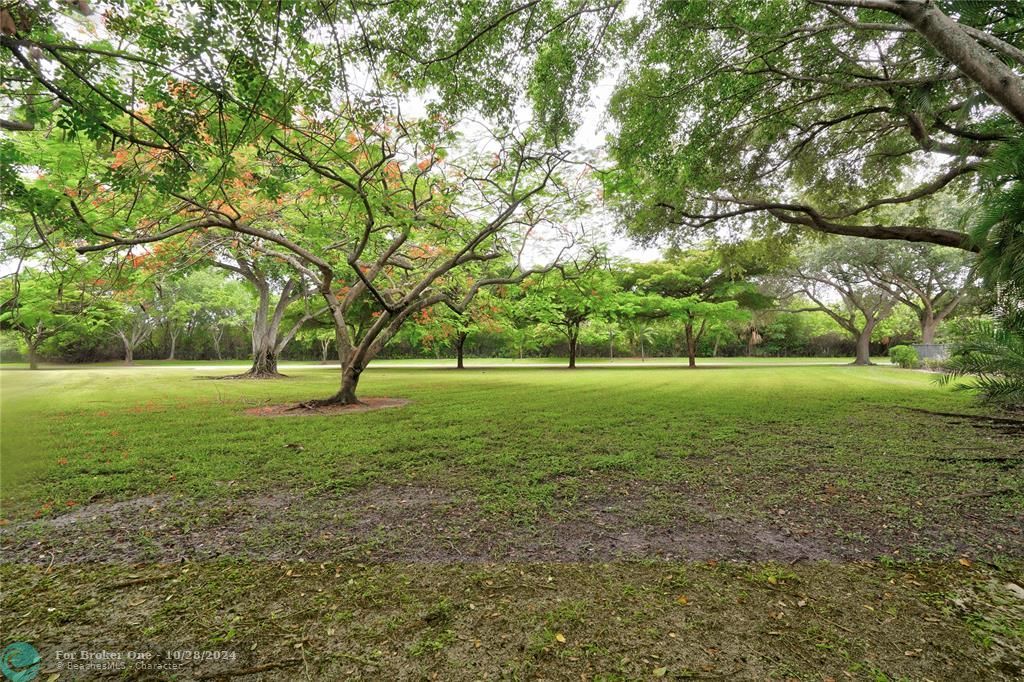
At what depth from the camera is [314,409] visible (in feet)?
29.2

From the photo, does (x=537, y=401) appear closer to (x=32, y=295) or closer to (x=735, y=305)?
(x=32, y=295)

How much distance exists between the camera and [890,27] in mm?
4113

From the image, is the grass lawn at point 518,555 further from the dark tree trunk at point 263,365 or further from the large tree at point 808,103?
the dark tree trunk at point 263,365

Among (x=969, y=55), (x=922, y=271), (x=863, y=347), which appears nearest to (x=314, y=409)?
(x=969, y=55)

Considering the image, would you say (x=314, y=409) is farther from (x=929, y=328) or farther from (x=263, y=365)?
(x=929, y=328)

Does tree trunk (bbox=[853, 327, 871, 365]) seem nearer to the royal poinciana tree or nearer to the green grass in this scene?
the green grass

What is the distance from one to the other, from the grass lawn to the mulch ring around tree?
273 centimetres

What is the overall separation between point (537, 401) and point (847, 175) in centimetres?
922

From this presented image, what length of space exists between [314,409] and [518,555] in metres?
7.68

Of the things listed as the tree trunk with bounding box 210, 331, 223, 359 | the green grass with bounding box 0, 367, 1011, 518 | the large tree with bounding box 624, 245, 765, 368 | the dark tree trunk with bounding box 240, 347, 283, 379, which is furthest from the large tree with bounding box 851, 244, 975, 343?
the tree trunk with bounding box 210, 331, 223, 359

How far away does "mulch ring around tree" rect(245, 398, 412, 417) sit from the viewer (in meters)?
8.31

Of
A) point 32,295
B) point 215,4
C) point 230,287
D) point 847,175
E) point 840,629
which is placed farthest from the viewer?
point 230,287

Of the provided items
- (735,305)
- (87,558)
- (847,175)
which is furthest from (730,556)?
(735,305)

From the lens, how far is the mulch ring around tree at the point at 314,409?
8312 millimetres
